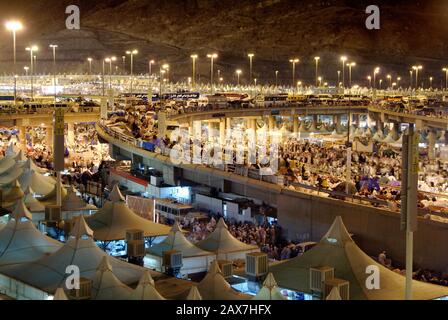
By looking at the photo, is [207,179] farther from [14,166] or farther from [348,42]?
[348,42]

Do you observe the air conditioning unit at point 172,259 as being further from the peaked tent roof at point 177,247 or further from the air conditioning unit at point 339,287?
the air conditioning unit at point 339,287

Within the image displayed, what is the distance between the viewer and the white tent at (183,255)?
21.9 meters

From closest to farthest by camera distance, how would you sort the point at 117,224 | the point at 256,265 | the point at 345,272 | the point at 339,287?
the point at 339,287 < the point at 345,272 < the point at 256,265 < the point at 117,224

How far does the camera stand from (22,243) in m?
22.1

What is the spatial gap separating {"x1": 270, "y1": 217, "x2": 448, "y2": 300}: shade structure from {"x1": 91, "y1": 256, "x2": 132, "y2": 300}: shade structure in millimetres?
3836

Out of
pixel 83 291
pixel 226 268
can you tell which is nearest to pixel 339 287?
pixel 226 268

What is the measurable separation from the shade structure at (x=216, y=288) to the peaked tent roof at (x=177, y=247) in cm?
417

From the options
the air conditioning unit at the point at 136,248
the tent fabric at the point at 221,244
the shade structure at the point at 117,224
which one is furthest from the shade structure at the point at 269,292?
the shade structure at the point at 117,224

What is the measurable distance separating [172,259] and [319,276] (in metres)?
3.94

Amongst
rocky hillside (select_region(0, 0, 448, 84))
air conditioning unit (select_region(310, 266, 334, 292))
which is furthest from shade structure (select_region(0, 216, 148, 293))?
rocky hillside (select_region(0, 0, 448, 84))

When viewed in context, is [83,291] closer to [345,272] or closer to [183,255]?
[183,255]

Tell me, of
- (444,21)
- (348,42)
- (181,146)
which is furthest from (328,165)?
(444,21)

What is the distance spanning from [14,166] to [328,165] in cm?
1601

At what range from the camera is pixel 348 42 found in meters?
172
